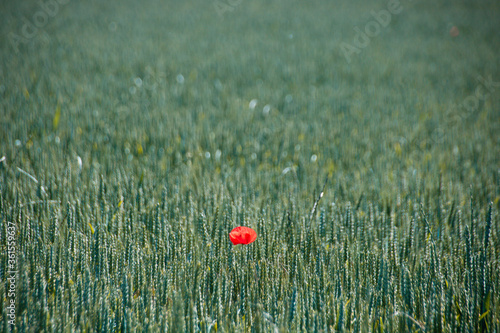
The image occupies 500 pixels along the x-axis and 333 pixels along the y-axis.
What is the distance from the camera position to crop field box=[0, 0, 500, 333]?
114cm

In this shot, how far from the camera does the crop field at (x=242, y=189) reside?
114 centimetres

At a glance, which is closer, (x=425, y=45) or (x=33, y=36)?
(x=33, y=36)

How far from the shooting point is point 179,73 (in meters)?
4.45

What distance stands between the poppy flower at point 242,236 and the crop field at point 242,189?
0.06 metres

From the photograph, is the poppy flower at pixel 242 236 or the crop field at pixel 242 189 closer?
the crop field at pixel 242 189

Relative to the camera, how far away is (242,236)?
1331 millimetres

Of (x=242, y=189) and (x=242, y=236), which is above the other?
(x=242, y=189)

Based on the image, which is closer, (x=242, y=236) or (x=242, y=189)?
(x=242, y=236)

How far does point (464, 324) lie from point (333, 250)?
46 cm

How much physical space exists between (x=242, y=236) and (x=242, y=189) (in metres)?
0.59

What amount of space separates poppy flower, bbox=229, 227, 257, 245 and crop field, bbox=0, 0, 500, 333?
0.18 feet

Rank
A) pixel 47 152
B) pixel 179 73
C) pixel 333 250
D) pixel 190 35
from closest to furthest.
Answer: pixel 333 250
pixel 47 152
pixel 179 73
pixel 190 35

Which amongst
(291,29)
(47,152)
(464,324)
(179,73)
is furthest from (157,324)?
(291,29)

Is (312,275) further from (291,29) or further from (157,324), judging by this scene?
(291,29)
